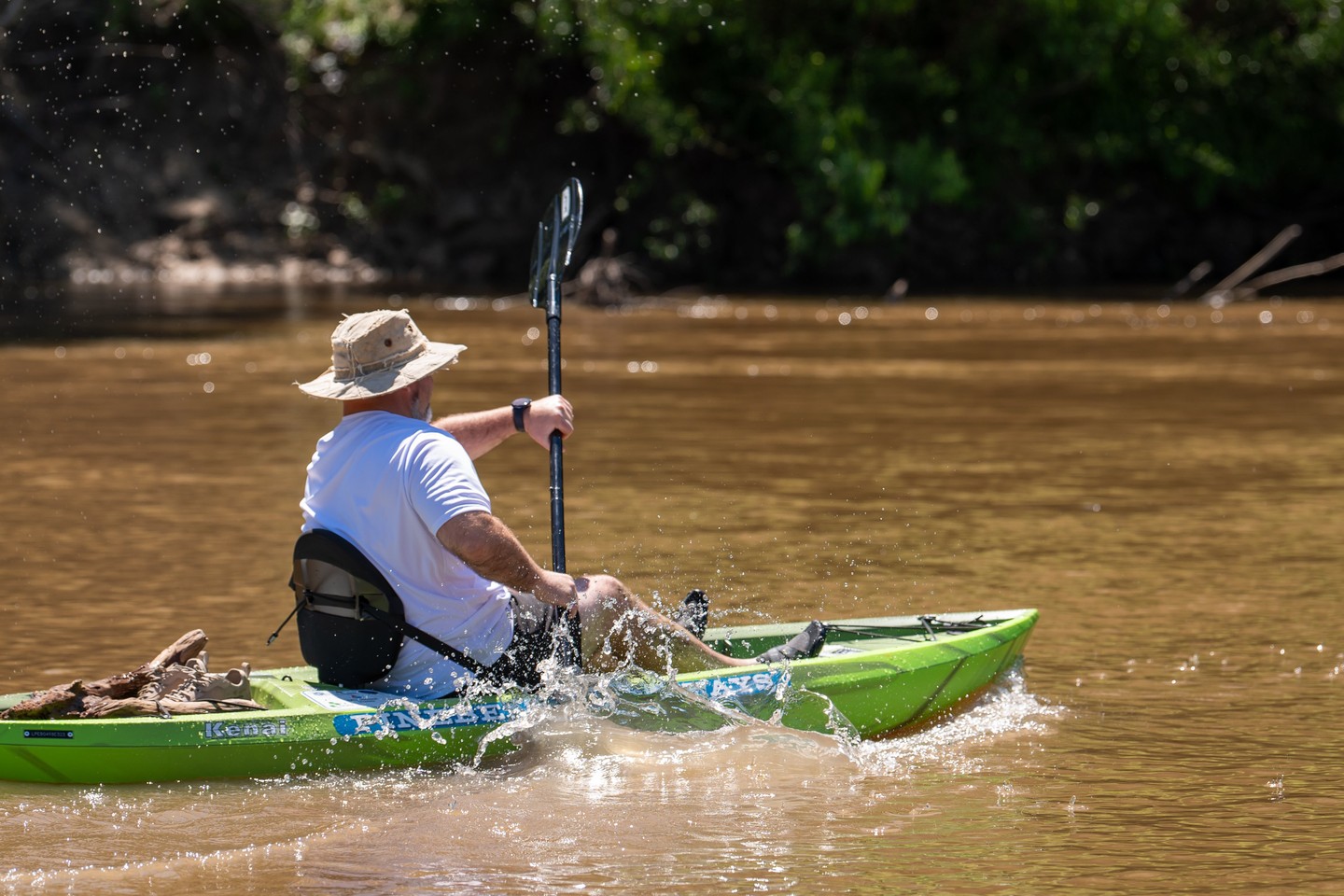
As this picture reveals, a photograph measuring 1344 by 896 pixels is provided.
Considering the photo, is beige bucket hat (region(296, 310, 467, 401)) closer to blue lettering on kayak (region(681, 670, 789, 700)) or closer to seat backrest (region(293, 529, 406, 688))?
seat backrest (region(293, 529, 406, 688))

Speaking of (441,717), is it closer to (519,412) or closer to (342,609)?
(342,609)

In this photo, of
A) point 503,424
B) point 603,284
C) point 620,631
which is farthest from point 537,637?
point 603,284

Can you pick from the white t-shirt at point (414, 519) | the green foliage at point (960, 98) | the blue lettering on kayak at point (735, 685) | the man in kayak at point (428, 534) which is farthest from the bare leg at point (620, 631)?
the green foliage at point (960, 98)

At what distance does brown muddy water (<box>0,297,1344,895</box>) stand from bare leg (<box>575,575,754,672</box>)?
0.21 metres

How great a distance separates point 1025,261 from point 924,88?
12.4 ft

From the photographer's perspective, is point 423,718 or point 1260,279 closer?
point 423,718

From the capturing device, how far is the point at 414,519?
16.3ft

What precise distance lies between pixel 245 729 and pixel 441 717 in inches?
20.6

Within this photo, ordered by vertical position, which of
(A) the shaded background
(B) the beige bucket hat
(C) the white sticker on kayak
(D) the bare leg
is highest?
(A) the shaded background

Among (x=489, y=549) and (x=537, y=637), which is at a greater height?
(x=489, y=549)

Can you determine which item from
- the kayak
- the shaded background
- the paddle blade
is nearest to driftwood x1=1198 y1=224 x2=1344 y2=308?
the shaded background

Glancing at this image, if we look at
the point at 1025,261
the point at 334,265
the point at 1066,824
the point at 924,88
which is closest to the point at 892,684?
the point at 1066,824

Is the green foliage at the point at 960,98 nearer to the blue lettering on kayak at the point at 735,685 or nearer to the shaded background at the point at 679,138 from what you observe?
the shaded background at the point at 679,138

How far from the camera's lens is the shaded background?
27297 mm
